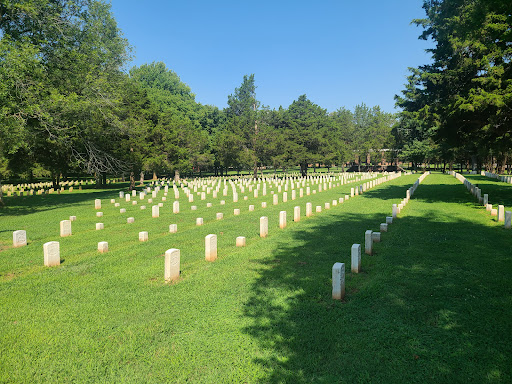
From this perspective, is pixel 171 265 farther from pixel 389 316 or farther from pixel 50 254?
pixel 389 316

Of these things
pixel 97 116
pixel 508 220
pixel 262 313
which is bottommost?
pixel 262 313

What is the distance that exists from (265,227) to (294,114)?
202 ft

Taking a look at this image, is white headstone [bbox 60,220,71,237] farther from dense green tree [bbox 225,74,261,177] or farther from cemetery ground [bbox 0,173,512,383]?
dense green tree [bbox 225,74,261,177]

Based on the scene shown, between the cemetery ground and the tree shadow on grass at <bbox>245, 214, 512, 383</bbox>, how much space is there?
0.07 ft

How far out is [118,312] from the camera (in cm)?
515

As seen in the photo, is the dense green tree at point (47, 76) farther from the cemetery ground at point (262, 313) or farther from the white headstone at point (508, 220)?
the white headstone at point (508, 220)

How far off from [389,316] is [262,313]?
6.32 ft

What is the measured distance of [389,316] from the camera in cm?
491

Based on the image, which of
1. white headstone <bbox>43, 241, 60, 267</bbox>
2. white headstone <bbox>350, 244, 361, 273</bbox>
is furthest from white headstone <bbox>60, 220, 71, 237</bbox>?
white headstone <bbox>350, 244, 361, 273</bbox>

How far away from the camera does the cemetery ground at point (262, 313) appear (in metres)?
3.74

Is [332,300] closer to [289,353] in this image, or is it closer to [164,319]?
[289,353]

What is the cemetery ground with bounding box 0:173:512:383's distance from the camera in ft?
12.3

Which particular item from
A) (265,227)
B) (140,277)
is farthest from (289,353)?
(265,227)

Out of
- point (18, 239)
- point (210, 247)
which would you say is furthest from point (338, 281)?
point (18, 239)
